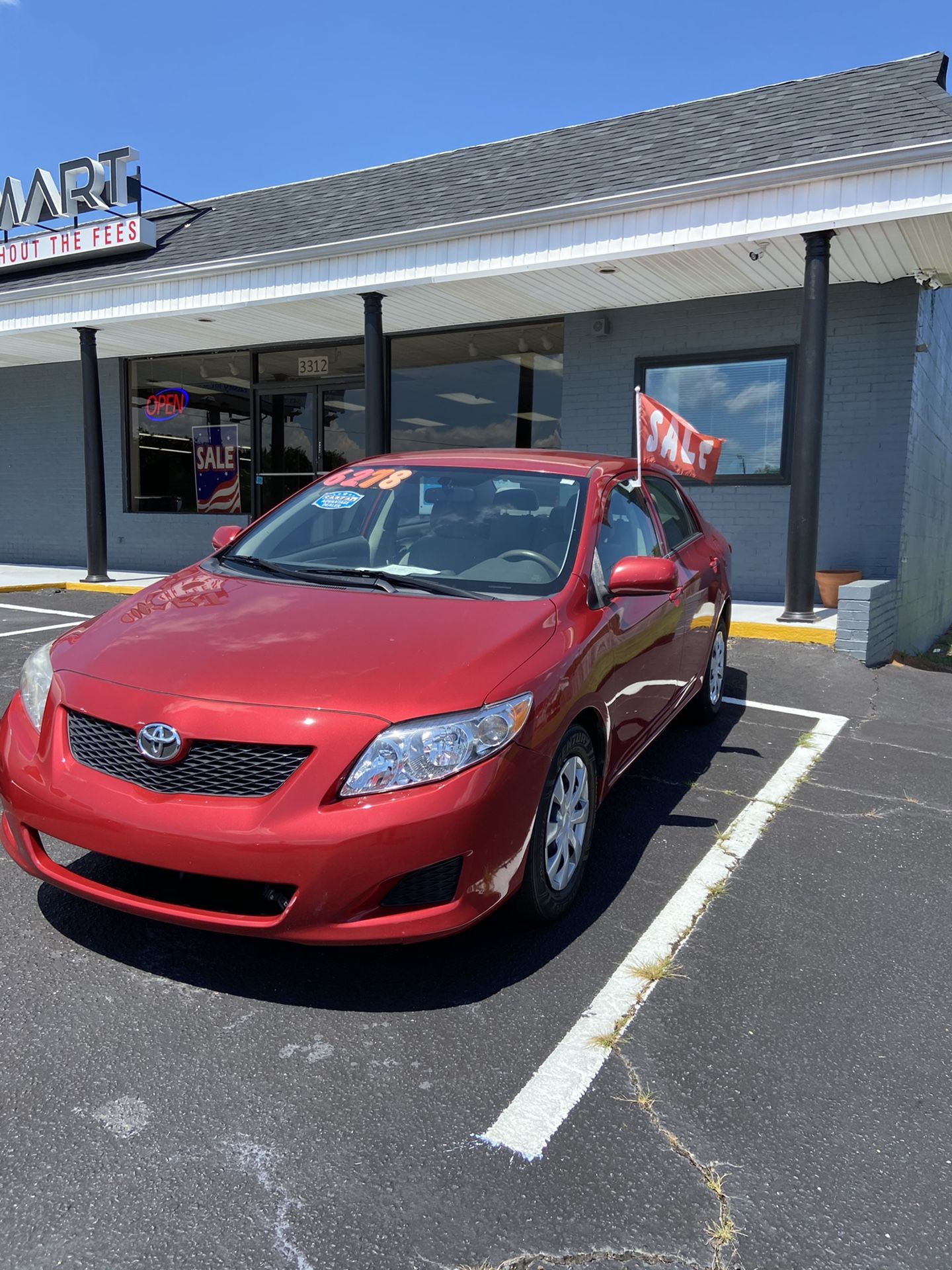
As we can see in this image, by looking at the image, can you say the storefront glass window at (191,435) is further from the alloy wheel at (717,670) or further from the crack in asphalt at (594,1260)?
the crack in asphalt at (594,1260)

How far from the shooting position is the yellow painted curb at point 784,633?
7621mm

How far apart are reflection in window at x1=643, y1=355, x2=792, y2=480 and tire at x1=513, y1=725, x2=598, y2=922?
25.7 feet

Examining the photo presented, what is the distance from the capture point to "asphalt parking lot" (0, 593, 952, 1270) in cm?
186

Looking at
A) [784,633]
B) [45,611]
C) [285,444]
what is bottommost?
[45,611]

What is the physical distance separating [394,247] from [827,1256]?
31.0ft

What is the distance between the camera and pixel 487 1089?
7.47 feet

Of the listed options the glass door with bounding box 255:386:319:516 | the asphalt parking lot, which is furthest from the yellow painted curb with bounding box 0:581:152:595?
the asphalt parking lot

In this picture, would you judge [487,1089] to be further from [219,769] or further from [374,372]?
[374,372]

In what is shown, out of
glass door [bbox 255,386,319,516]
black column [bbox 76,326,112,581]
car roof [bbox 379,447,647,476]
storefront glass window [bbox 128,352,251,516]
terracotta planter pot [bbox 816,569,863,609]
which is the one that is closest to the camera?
car roof [bbox 379,447,647,476]

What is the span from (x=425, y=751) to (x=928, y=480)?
10300 millimetres

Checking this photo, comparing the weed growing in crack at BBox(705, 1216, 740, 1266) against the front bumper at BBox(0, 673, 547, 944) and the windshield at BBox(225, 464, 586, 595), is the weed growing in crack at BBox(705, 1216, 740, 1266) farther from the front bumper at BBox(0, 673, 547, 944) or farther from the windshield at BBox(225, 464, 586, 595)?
the windshield at BBox(225, 464, 586, 595)

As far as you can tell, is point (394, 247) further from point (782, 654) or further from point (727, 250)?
point (782, 654)

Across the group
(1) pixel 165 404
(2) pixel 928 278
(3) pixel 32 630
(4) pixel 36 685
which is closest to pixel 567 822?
(4) pixel 36 685

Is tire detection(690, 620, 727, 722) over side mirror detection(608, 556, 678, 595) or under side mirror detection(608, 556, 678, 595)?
under
